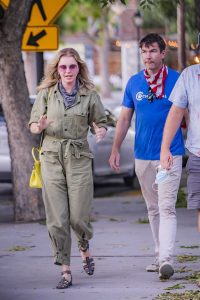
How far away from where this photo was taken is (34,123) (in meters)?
8.04

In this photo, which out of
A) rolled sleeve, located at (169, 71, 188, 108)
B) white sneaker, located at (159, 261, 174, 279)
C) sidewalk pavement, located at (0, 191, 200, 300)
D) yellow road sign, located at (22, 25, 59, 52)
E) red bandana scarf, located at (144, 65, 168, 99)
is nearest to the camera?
rolled sleeve, located at (169, 71, 188, 108)

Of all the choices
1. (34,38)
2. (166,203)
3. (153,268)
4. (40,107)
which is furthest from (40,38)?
(166,203)

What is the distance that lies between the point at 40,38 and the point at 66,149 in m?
5.56

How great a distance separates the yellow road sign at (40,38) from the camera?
13297 mm

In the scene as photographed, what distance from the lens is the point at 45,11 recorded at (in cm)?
1314

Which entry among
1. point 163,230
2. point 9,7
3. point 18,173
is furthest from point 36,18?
point 163,230

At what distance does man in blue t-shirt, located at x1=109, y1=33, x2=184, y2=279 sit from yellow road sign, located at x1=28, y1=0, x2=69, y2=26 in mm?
4600

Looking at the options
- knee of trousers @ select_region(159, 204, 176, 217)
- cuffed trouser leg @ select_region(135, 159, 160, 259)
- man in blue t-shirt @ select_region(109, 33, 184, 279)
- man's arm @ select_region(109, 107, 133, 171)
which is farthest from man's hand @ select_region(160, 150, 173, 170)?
man's arm @ select_region(109, 107, 133, 171)

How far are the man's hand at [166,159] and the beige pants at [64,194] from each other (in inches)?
26.6

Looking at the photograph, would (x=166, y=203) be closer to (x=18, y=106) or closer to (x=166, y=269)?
(x=166, y=269)

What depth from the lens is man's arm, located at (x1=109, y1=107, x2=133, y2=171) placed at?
8.50 m

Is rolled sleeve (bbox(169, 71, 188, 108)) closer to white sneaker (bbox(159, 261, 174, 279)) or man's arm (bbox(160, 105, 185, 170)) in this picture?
man's arm (bbox(160, 105, 185, 170))

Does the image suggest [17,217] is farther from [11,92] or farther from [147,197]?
[147,197]

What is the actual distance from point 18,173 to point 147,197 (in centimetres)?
409
